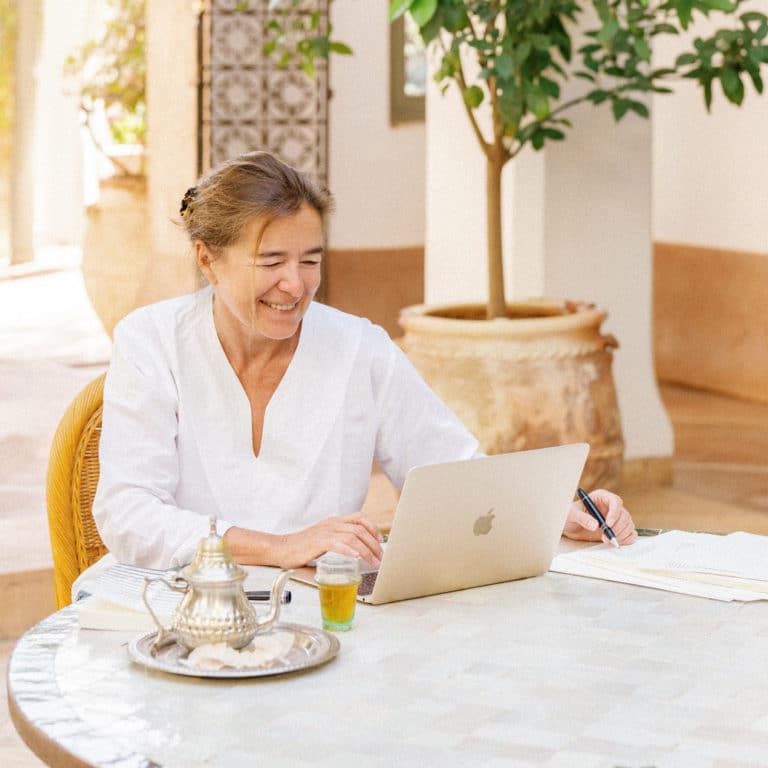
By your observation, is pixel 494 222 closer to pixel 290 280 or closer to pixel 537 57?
pixel 537 57

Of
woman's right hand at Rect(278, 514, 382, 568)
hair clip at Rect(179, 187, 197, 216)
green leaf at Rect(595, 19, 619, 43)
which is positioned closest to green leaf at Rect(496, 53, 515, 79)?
green leaf at Rect(595, 19, 619, 43)

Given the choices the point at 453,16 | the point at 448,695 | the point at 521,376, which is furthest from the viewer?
the point at 521,376

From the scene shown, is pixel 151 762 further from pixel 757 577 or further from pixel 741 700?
pixel 757 577

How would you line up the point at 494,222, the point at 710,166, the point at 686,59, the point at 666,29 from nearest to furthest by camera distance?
1. the point at 686,59
2. the point at 666,29
3. the point at 494,222
4. the point at 710,166

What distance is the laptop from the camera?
198cm

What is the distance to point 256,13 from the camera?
824 centimetres

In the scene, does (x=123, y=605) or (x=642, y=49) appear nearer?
(x=123, y=605)

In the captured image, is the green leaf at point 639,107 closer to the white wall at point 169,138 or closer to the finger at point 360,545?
the finger at point 360,545

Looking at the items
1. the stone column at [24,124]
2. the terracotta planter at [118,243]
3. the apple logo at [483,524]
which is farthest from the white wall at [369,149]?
the apple logo at [483,524]

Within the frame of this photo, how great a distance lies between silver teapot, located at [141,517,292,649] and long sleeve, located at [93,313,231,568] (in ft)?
1.59

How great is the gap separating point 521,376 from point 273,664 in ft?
10.5

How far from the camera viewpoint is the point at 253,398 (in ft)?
8.41

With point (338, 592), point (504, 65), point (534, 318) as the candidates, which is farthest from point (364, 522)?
point (534, 318)

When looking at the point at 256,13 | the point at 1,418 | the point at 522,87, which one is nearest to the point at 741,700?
the point at 522,87
